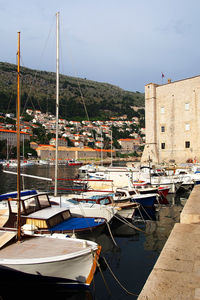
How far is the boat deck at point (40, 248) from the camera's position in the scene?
6.14 m

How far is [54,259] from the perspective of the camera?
585 cm

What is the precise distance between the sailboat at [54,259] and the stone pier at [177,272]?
93.0 inches

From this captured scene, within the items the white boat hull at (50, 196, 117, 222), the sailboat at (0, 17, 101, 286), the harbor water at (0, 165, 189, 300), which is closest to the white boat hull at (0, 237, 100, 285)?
the sailboat at (0, 17, 101, 286)

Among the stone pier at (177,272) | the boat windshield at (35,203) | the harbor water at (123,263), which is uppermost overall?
the stone pier at (177,272)

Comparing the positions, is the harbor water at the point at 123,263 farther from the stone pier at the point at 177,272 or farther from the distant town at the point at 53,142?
the distant town at the point at 53,142

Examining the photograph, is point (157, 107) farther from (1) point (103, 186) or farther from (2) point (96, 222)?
(2) point (96, 222)

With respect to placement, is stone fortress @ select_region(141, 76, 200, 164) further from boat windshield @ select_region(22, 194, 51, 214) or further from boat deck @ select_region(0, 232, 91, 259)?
boat deck @ select_region(0, 232, 91, 259)

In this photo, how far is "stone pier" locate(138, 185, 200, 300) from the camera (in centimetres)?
303

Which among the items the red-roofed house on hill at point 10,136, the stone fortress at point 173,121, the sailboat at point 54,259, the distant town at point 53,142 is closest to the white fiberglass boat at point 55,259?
the sailboat at point 54,259

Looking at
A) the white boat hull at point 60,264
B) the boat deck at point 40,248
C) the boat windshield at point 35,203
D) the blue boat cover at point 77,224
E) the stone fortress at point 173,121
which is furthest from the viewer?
the stone fortress at point 173,121

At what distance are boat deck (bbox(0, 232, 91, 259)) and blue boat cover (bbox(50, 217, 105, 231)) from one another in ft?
5.45

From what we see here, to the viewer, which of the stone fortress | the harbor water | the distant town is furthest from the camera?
the distant town

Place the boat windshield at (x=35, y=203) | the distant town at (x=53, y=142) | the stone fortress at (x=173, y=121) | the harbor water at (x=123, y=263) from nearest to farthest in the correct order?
the harbor water at (x=123, y=263) < the boat windshield at (x=35, y=203) < the stone fortress at (x=173, y=121) < the distant town at (x=53, y=142)

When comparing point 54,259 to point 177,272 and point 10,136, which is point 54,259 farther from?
point 10,136
